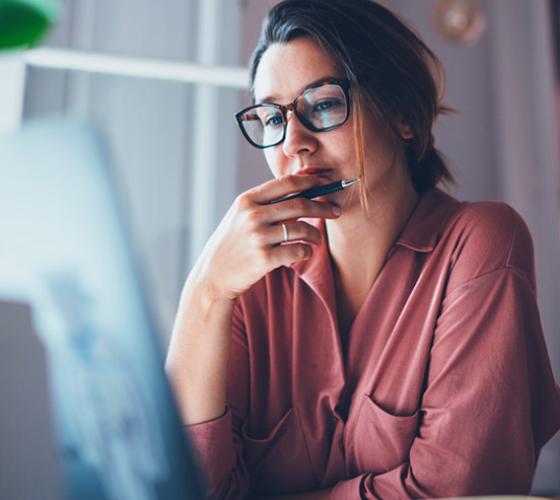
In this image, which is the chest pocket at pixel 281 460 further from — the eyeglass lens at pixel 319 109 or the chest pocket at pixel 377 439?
the eyeglass lens at pixel 319 109

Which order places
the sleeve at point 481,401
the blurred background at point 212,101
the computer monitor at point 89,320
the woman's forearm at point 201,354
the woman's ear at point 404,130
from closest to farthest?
the computer monitor at point 89,320
the sleeve at point 481,401
the woman's forearm at point 201,354
the woman's ear at point 404,130
the blurred background at point 212,101

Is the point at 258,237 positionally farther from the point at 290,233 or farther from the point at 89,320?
the point at 89,320

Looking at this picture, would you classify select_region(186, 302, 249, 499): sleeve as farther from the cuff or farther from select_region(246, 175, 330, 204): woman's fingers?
select_region(246, 175, 330, 204): woman's fingers

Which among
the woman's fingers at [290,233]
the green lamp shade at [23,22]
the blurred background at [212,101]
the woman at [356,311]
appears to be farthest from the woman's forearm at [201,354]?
the green lamp shade at [23,22]

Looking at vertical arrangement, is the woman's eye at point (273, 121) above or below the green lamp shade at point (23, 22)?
below

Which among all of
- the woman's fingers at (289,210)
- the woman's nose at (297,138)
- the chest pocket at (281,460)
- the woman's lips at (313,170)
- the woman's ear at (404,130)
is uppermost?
the woman's ear at (404,130)

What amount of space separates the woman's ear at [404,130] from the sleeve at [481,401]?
11.4 inches

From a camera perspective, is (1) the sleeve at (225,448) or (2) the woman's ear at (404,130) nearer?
(1) the sleeve at (225,448)

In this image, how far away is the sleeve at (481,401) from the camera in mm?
739

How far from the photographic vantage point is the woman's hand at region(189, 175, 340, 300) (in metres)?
0.85

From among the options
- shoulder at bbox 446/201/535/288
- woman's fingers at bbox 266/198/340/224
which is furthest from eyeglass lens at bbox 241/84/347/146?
shoulder at bbox 446/201/535/288

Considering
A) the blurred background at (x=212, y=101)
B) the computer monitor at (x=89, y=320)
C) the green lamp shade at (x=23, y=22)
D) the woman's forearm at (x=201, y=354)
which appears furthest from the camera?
the blurred background at (x=212, y=101)

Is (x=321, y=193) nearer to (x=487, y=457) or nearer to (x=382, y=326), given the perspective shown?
(x=382, y=326)

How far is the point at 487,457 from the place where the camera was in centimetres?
74
